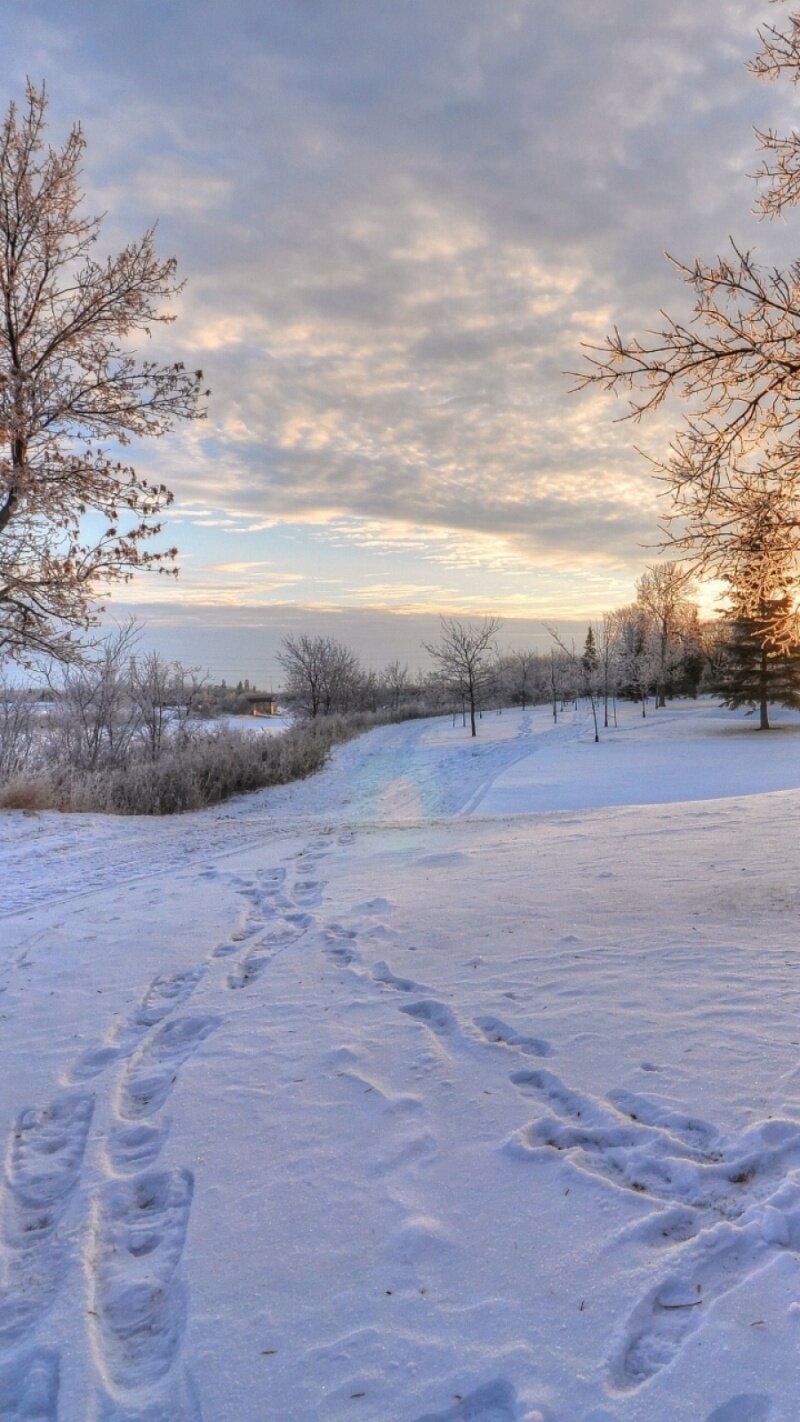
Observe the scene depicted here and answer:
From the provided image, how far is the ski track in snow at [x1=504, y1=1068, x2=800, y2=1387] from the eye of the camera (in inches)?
84.6

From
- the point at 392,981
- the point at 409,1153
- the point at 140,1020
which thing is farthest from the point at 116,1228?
the point at 392,981

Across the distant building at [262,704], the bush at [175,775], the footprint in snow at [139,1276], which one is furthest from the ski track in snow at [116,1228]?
the distant building at [262,704]

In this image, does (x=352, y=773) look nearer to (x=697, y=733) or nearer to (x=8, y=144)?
(x=697, y=733)

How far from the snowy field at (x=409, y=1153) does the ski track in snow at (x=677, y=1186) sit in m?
0.01

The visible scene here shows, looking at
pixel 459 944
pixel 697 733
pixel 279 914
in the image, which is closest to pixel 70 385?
pixel 279 914

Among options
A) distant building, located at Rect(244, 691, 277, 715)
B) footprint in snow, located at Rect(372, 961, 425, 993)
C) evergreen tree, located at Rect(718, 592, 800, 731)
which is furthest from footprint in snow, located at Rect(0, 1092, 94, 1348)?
distant building, located at Rect(244, 691, 277, 715)

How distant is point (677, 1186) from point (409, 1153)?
3.51 feet

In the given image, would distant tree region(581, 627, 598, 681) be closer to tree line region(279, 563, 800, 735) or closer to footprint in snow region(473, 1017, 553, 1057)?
tree line region(279, 563, 800, 735)

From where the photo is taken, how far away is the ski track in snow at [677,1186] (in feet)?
7.05

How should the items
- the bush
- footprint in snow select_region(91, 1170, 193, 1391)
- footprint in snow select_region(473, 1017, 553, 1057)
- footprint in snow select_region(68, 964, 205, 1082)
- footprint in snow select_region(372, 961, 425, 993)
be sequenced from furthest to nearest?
the bush → footprint in snow select_region(372, 961, 425, 993) → footprint in snow select_region(68, 964, 205, 1082) → footprint in snow select_region(473, 1017, 553, 1057) → footprint in snow select_region(91, 1170, 193, 1391)

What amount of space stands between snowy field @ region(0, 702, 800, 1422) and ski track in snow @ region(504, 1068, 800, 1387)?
1 centimetres

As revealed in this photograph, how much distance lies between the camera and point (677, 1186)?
2756 millimetres

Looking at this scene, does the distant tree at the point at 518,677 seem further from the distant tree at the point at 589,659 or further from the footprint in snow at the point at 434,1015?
the footprint in snow at the point at 434,1015

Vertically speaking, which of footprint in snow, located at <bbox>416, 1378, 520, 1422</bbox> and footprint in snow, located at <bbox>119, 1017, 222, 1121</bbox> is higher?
footprint in snow, located at <bbox>416, 1378, 520, 1422</bbox>
